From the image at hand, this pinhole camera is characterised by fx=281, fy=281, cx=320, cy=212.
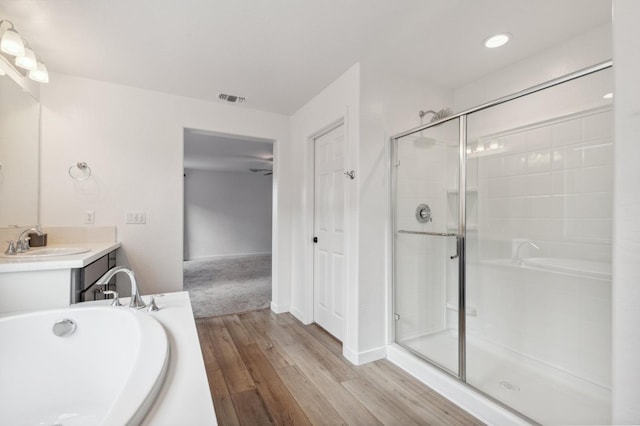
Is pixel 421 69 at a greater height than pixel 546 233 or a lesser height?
greater

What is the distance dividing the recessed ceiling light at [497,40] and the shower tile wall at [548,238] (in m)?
0.65

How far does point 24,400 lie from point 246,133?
2555 millimetres

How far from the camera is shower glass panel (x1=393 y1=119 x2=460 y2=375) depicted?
226 cm

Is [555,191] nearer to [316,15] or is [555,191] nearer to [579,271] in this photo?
[579,271]

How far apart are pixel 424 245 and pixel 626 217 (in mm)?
1701

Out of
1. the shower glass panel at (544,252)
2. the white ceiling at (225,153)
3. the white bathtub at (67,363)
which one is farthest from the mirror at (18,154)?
the shower glass panel at (544,252)

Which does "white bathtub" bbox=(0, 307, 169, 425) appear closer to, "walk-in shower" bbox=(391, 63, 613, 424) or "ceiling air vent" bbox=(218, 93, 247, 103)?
"walk-in shower" bbox=(391, 63, 613, 424)

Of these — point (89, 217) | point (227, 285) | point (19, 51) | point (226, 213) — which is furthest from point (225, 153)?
point (19, 51)

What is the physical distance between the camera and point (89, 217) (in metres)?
2.45

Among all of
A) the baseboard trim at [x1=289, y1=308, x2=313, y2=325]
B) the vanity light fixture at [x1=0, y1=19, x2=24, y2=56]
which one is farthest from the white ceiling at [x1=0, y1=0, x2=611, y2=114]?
the baseboard trim at [x1=289, y1=308, x2=313, y2=325]

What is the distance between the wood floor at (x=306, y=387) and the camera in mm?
1597

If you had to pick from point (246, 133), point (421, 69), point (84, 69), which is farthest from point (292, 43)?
point (84, 69)

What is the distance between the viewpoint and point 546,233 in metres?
2.04

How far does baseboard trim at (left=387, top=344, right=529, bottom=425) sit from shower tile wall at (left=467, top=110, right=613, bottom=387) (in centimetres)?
66
